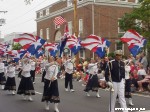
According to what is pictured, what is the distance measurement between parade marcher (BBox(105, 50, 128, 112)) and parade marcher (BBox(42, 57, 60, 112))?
2190 millimetres

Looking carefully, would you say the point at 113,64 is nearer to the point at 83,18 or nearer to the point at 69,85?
the point at 69,85

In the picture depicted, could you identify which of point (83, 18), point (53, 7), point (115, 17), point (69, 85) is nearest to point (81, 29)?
point (83, 18)

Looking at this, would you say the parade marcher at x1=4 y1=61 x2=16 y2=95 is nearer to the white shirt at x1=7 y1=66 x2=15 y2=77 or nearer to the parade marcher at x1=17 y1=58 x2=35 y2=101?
the white shirt at x1=7 y1=66 x2=15 y2=77

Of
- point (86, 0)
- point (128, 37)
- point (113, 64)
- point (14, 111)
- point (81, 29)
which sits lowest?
point (14, 111)

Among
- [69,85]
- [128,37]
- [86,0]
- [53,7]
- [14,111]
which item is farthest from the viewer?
[53,7]

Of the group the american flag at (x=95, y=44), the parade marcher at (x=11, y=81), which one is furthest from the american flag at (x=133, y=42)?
the parade marcher at (x=11, y=81)

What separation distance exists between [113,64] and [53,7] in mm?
43782

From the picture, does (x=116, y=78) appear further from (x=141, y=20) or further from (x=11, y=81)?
(x=141, y=20)

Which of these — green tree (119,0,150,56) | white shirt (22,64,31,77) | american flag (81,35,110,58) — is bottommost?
white shirt (22,64,31,77)

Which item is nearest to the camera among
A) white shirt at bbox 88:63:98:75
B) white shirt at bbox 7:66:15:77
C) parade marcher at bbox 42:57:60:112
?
parade marcher at bbox 42:57:60:112

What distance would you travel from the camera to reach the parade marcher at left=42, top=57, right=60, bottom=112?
40.5 feet

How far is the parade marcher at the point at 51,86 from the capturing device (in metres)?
12.3

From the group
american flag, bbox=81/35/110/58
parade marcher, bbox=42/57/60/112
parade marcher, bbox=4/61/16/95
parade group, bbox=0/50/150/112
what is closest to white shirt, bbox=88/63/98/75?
parade group, bbox=0/50/150/112

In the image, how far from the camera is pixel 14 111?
12.2 meters
